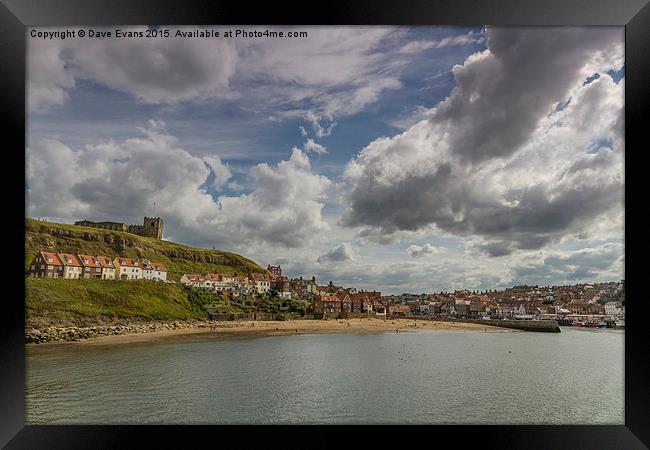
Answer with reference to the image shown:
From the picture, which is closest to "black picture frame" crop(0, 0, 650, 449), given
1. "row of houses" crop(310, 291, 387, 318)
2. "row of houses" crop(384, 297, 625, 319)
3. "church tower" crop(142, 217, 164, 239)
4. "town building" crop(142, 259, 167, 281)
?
"church tower" crop(142, 217, 164, 239)

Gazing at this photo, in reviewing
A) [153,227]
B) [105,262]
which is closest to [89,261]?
[105,262]

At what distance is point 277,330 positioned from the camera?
19.7m

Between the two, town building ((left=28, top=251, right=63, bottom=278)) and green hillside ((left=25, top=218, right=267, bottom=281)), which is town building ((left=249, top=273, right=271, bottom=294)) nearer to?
green hillside ((left=25, top=218, right=267, bottom=281))

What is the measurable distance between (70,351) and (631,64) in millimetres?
14263

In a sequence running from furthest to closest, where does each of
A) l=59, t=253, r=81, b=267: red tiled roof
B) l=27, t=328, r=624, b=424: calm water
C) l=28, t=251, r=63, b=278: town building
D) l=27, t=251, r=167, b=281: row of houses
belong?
l=59, t=253, r=81, b=267: red tiled roof, l=27, t=251, r=167, b=281: row of houses, l=28, t=251, r=63, b=278: town building, l=27, t=328, r=624, b=424: calm water

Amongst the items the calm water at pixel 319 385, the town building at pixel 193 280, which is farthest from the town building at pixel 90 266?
the calm water at pixel 319 385

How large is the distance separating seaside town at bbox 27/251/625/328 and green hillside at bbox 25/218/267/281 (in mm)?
930

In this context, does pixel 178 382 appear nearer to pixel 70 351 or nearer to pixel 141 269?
pixel 70 351

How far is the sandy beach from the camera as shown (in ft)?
48.7

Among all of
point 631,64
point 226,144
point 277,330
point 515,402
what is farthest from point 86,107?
point 277,330

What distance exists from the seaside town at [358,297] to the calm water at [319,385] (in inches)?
280

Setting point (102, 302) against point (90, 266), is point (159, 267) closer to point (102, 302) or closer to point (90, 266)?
point (90, 266)

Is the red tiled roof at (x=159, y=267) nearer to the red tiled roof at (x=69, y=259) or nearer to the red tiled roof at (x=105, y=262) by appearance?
the red tiled roof at (x=105, y=262)

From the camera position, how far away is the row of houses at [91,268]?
1830cm
